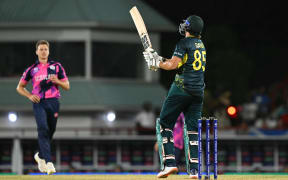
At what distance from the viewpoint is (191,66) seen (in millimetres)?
14867

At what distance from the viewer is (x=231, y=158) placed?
26.4 meters

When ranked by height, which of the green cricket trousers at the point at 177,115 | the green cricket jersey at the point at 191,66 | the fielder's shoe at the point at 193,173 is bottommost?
the fielder's shoe at the point at 193,173

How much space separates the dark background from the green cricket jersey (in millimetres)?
25943

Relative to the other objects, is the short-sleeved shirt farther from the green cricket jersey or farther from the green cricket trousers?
the green cricket jersey

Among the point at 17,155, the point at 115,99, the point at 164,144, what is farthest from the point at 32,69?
the point at 115,99

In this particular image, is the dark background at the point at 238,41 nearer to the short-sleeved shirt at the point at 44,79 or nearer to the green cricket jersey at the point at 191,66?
the short-sleeved shirt at the point at 44,79

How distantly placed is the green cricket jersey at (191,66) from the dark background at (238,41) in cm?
2594

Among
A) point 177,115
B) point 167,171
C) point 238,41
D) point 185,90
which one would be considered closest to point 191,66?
point 185,90

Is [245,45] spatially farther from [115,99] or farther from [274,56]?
[115,99]

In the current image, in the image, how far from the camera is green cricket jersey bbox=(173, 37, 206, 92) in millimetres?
14797

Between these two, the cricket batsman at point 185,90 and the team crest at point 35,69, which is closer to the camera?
the cricket batsman at point 185,90

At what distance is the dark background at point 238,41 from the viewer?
156ft

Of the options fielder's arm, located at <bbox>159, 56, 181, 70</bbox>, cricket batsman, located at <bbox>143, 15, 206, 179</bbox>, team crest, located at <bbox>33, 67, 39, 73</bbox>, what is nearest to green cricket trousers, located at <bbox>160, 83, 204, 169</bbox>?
cricket batsman, located at <bbox>143, 15, 206, 179</bbox>

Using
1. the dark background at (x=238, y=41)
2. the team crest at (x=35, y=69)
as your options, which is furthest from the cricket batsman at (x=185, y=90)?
the dark background at (x=238, y=41)
